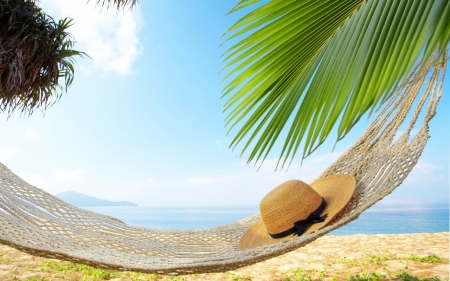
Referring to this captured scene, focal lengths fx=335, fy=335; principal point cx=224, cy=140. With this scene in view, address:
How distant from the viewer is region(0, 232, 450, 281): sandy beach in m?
2.05

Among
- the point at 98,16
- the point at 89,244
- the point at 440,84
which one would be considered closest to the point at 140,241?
the point at 89,244

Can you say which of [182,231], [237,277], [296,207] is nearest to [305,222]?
[296,207]

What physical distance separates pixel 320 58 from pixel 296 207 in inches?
50.1

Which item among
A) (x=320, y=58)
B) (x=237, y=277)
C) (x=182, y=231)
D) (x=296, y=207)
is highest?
(x=320, y=58)

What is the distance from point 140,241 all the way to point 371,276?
1343mm

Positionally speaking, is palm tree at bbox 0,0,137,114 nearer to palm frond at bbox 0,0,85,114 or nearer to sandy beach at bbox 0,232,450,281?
palm frond at bbox 0,0,85,114

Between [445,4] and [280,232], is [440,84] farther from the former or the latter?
[445,4]

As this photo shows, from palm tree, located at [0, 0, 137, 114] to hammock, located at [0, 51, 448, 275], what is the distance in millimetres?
1825

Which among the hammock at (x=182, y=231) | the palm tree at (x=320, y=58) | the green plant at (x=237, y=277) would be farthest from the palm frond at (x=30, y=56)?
the palm tree at (x=320, y=58)

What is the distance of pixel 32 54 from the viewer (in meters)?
3.28

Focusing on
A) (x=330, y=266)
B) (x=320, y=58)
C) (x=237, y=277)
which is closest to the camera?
(x=320, y=58)

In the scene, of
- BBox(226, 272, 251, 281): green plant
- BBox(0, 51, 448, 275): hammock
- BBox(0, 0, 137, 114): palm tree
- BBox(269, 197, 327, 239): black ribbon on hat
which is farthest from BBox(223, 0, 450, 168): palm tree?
BBox(0, 0, 137, 114): palm tree

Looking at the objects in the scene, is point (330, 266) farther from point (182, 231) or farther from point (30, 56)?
point (30, 56)

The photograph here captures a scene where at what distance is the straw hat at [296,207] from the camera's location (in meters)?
1.60
